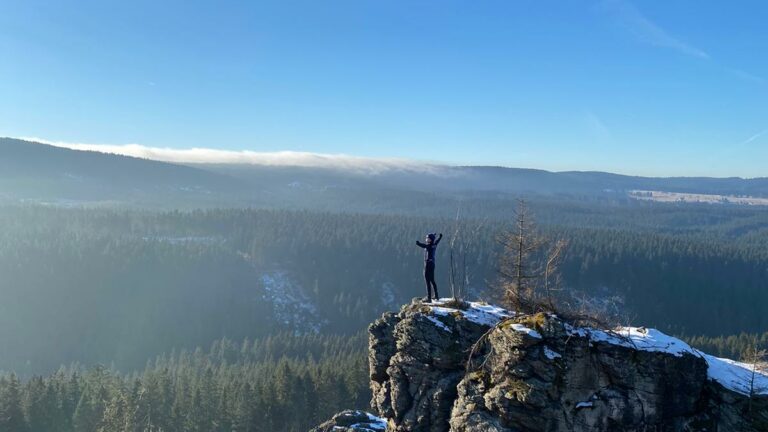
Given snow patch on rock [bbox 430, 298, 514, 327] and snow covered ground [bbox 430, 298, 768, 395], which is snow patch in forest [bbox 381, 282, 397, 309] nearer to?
snow patch on rock [bbox 430, 298, 514, 327]

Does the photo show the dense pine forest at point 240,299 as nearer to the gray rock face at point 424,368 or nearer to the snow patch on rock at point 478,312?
the gray rock face at point 424,368

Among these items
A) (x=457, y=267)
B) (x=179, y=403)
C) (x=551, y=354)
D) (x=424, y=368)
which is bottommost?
(x=179, y=403)

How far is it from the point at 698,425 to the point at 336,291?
139 metres

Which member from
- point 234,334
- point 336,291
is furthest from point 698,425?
point 336,291

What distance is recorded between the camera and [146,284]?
136000 millimetres

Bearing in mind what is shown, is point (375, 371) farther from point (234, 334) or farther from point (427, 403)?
point (234, 334)

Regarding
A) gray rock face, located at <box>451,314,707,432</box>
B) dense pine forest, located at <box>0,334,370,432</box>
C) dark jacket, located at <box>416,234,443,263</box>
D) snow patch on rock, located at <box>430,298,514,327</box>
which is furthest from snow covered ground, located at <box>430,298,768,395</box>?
Result: dense pine forest, located at <box>0,334,370,432</box>

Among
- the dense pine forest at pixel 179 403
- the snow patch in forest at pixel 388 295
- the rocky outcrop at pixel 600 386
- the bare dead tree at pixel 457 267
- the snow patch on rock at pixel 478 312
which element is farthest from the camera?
the snow patch in forest at pixel 388 295

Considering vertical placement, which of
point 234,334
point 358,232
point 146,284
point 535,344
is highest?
point 535,344

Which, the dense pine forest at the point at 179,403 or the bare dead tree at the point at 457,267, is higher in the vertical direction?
the bare dead tree at the point at 457,267

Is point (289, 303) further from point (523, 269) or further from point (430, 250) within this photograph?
point (523, 269)

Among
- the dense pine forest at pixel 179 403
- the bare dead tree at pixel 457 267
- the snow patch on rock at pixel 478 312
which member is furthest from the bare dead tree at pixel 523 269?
the dense pine forest at pixel 179 403

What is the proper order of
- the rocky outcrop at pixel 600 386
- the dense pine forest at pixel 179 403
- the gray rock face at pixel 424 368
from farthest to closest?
the dense pine forest at pixel 179 403 → the gray rock face at pixel 424 368 → the rocky outcrop at pixel 600 386

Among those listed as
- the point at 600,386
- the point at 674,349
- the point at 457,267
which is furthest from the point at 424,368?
the point at 457,267
